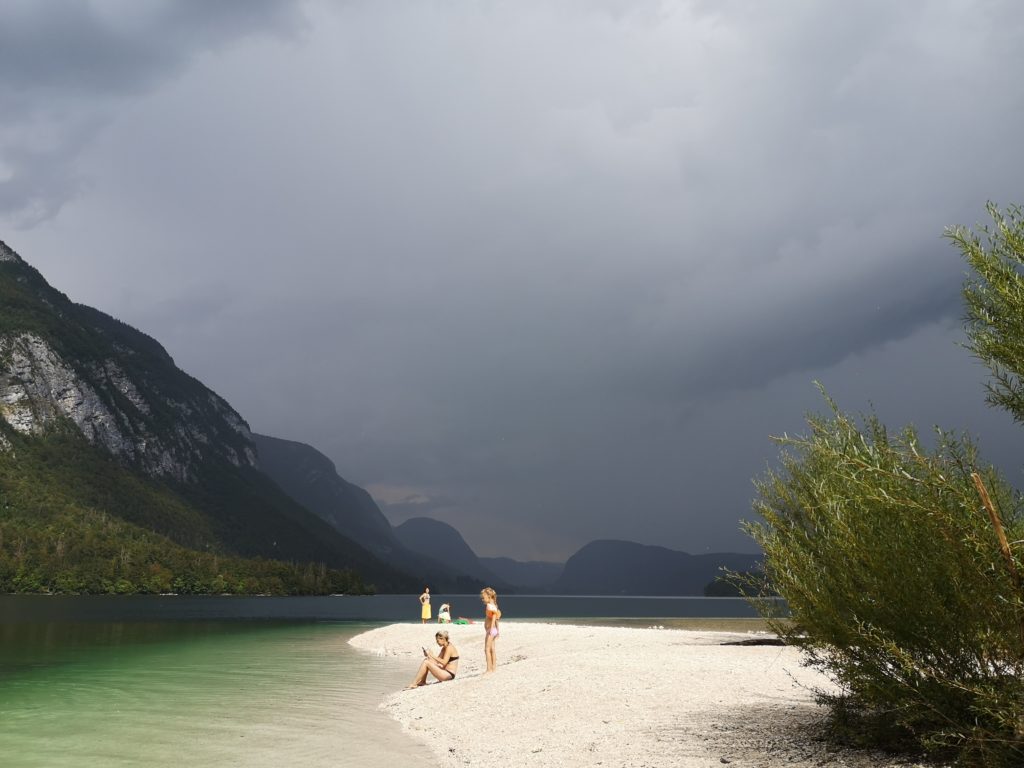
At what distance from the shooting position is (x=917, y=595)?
884 centimetres

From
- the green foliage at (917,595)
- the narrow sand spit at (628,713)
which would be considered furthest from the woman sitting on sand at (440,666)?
the green foliage at (917,595)

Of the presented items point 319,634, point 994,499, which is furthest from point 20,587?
point 994,499

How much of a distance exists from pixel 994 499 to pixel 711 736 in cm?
660

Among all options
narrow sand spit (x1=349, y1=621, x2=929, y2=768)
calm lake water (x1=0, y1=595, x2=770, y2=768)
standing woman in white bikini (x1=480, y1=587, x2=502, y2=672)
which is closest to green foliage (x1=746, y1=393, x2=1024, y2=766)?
narrow sand spit (x1=349, y1=621, x2=929, y2=768)

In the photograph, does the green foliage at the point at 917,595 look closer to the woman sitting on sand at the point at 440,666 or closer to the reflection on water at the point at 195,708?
the reflection on water at the point at 195,708

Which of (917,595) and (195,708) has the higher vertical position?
(917,595)

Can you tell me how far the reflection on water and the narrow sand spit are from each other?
163 centimetres

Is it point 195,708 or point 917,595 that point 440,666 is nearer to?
point 195,708

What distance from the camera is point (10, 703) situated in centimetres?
2069

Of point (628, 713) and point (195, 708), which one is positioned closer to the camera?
point (628, 713)

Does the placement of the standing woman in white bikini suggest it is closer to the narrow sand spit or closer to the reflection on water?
the narrow sand spit

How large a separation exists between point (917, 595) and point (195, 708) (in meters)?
19.1

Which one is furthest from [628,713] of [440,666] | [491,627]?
[440,666]

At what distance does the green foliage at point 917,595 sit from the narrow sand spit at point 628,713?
1192 mm
